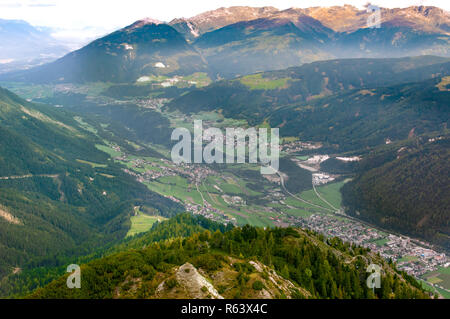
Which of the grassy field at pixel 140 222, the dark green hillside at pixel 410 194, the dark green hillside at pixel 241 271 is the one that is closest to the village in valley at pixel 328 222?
the dark green hillside at pixel 410 194

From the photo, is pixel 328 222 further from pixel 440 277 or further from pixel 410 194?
pixel 440 277

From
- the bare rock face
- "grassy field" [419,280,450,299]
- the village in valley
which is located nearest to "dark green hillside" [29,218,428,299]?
the bare rock face

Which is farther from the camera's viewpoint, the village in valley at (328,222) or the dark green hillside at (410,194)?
the dark green hillside at (410,194)

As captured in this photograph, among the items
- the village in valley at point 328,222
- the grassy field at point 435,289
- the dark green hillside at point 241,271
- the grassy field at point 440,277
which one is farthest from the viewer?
the village in valley at point 328,222

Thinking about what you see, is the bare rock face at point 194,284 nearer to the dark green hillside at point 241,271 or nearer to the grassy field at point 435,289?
the dark green hillside at point 241,271

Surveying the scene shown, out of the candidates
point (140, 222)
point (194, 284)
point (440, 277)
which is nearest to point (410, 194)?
point (440, 277)
